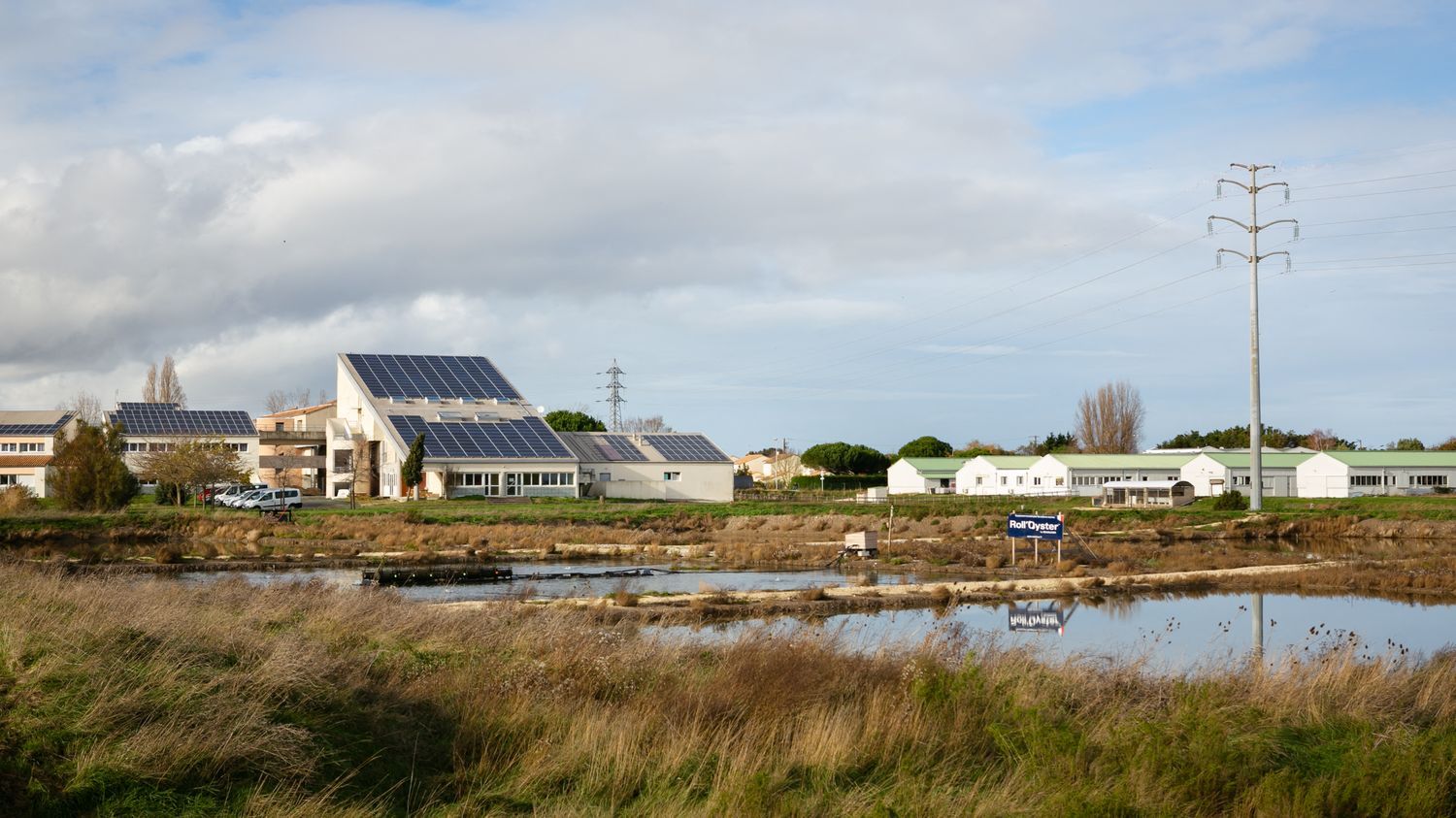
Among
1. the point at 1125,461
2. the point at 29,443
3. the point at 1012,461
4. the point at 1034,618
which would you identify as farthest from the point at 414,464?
the point at 1125,461

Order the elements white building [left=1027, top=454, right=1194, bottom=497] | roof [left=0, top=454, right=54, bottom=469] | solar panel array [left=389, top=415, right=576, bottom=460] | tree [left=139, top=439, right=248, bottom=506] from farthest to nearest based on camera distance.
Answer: white building [left=1027, top=454, right=1194, bottom=497] < roof [left=0, top=454, right=54, bottom=469] < solar panel array [left=389, top=415, right=576, bottom=460] < tree [left=139, top=439, right=248, bottom=506]

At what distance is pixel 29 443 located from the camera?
76312 mm

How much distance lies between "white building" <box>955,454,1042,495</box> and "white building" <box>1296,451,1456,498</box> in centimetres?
1884

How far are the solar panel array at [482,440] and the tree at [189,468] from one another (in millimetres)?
9706

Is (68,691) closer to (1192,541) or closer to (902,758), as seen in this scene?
(902,758)

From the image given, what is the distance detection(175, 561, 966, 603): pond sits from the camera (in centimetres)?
2488

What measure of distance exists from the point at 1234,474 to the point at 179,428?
226 feet

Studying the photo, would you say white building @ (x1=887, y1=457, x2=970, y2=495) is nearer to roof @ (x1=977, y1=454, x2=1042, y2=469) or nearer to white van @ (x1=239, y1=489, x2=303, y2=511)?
roof @ (x1=977, y1=454, x2=1042, y2=469)

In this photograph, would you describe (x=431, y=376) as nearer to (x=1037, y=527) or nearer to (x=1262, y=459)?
(x=1037, y=527)

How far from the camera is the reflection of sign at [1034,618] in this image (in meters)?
21.4

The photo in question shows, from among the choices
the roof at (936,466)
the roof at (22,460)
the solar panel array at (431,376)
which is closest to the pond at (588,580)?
the solar panel array at (431,376)

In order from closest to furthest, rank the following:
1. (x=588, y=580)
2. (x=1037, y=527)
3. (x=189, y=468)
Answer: (x=588, y=580)
(x=1037, y=527)
(x=189, y=468)

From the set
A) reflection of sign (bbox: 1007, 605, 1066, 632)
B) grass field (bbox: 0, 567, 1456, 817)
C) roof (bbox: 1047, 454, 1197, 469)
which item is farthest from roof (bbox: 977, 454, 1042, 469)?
grass field (bbox: 0, 567, 1456, 817)

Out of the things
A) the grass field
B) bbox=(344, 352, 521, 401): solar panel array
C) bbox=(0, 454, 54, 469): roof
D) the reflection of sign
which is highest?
bbox=(344, 352, 521, 401): solar panel array
